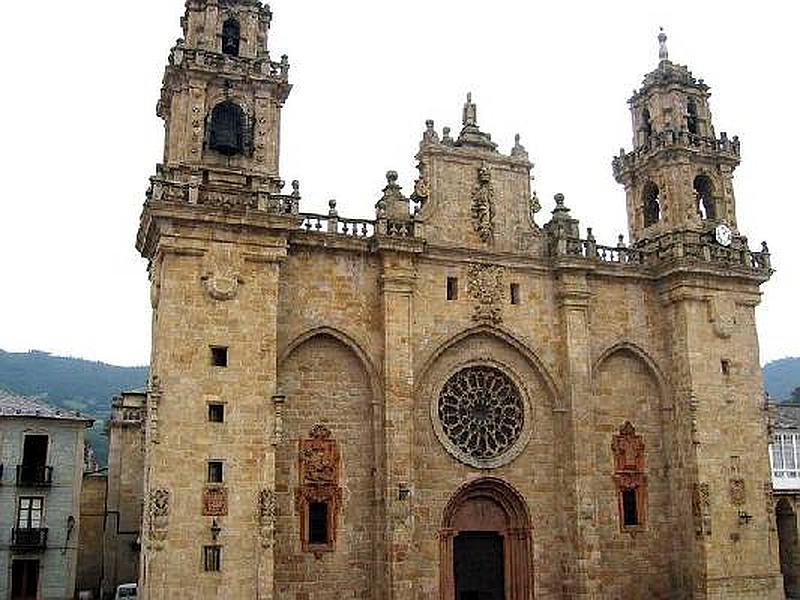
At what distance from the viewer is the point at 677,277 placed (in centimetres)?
3238

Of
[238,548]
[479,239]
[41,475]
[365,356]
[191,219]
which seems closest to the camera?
[238,548]

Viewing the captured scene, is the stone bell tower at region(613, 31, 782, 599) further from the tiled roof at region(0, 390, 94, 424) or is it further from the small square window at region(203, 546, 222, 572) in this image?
the tiled roof at region(0, 390, 94, 424)

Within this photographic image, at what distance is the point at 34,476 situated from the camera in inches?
1475

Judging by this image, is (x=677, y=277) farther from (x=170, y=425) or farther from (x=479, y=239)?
(x=170, y=425)

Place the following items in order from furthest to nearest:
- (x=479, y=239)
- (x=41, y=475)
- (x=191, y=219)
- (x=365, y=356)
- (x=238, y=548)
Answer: (x=41, y=475) < (x=479, y=239) < (x=365, y=356) < (x=191, y=219) < (x=238, y=548)

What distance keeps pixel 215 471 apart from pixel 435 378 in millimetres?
8255

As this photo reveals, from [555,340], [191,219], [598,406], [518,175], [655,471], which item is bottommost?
[655,471]

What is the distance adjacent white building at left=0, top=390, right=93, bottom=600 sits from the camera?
3647 centimetres

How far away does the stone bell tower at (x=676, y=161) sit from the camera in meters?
34.3

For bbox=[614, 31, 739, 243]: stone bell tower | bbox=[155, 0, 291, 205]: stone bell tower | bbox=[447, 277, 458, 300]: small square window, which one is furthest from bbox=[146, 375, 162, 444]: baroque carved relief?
bbox=[614, 31, 739, 243]: stone bell tower

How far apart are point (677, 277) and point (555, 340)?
18.1 ft

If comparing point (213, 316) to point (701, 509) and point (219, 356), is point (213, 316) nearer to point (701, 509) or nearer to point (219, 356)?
point (219, 356)

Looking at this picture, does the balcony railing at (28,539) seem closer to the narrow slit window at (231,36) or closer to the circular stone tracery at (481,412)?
the circular stone tracery at (481,412)

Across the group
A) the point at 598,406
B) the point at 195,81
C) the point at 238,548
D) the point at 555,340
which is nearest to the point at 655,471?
the point at 598,406
